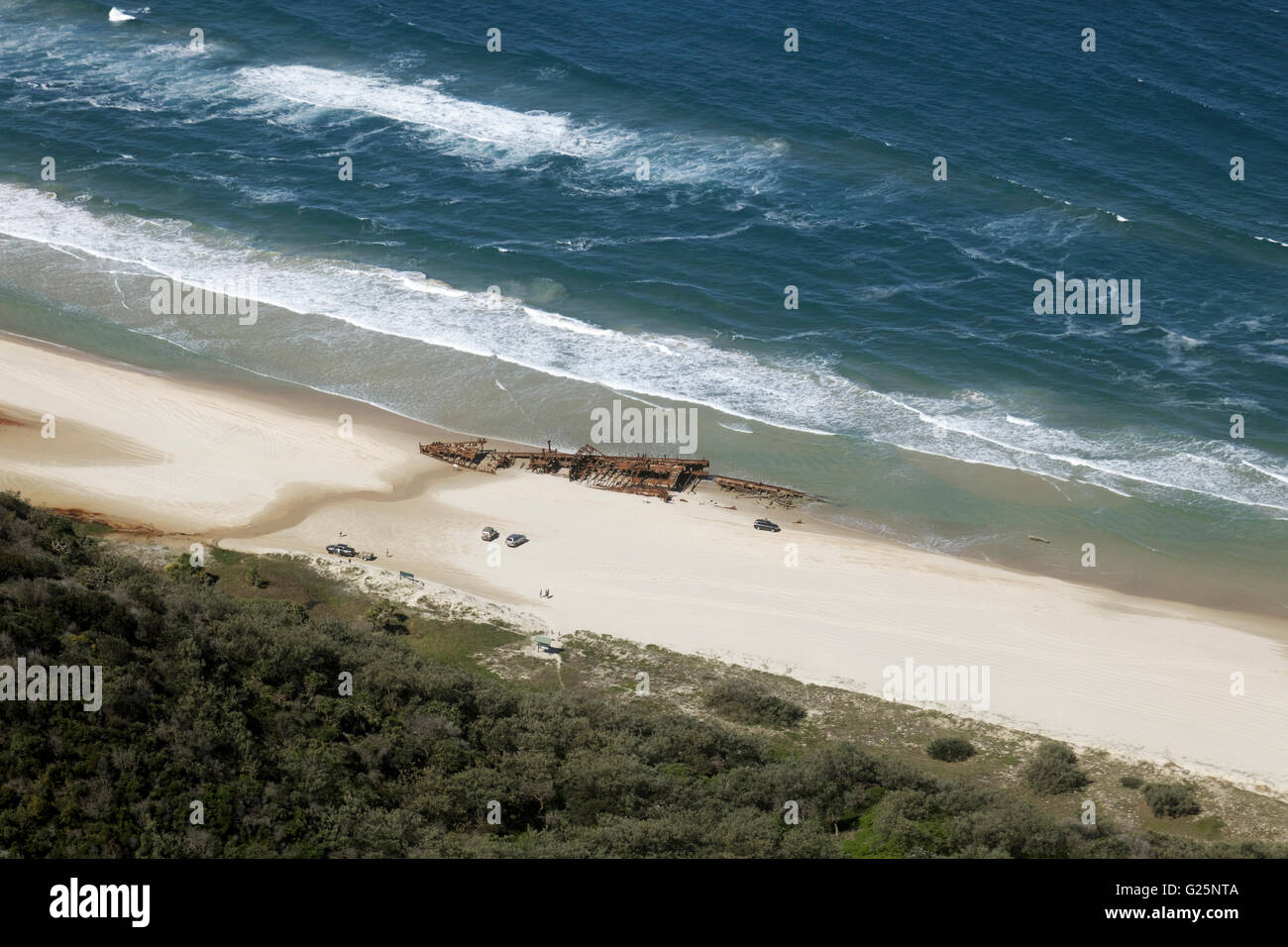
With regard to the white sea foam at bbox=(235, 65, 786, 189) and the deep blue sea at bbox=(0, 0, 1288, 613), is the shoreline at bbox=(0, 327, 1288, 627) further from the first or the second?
the white sea foam at bbox=(235, 65, 786, 189)

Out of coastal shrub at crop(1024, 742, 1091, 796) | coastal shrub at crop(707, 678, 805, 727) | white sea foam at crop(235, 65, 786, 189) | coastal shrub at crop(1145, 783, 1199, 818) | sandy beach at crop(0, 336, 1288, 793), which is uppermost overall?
white sea foam at crop(235, 65, 786, 189)

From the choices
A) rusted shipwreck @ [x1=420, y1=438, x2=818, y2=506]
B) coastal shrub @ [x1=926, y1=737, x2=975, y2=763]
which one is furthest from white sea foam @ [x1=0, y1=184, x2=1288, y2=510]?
coastal shrub @ [x1=926, y1=737, x2=975, y2=763]

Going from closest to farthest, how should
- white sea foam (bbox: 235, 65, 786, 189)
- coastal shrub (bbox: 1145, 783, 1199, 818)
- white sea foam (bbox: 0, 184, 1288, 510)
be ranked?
coastal shrub (bbox: 1145, 783, 1199, 818)
white sea foam (bbox: 0, 184, 1288, 510)
white sea foam (bbox: 235, 65, 786, 189)

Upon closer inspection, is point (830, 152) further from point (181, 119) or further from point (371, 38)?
point (181, 119)

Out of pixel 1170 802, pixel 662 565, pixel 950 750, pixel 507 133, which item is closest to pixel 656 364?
pixel 662 565

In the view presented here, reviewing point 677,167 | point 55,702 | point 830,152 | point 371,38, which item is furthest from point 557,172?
point 55,702

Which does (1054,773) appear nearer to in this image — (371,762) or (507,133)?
(371,762)
